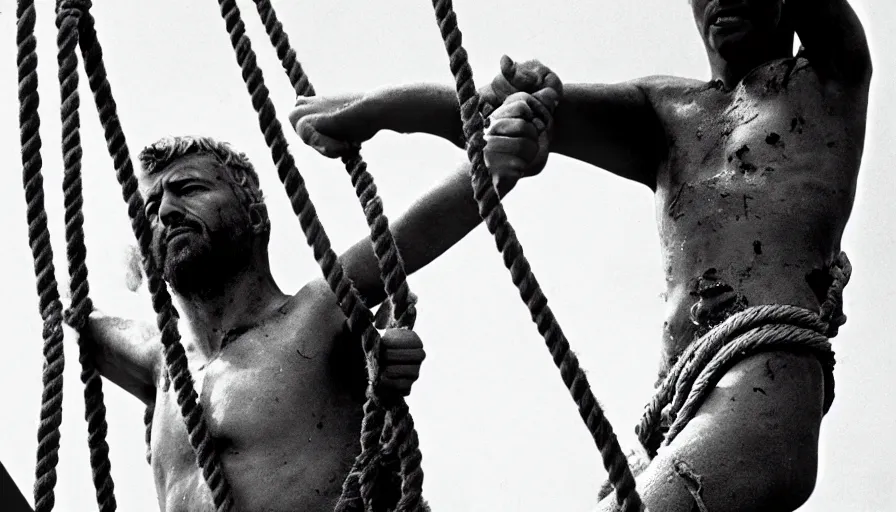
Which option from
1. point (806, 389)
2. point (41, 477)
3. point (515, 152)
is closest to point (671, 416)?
point (806, 389)

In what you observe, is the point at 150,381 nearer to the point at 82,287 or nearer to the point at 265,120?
the point at 82,287

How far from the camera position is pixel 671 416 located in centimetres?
356

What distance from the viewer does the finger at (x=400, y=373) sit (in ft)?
11.0

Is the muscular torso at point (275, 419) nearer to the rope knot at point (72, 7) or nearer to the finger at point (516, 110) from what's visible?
the finger at point (516, 110)

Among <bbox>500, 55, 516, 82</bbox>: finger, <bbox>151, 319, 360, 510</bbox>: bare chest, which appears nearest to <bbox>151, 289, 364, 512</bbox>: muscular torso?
<bbox>151, 319, 360, 510</bbox>: bare chest

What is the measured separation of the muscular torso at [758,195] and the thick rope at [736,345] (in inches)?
1.8

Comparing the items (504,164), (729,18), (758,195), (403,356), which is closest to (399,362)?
(403,356)

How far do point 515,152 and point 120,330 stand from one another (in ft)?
4.32

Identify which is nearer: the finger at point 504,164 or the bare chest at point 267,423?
the finger at point 504,164

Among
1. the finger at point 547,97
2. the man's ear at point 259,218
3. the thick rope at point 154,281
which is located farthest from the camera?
the man's ear at point 259,218

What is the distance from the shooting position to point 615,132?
388 centimetres

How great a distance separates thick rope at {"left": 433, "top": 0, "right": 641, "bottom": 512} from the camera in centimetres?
299

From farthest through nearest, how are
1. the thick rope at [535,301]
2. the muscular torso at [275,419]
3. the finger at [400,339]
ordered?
the muscular torso at [275,419]
the finger at [400,339]
the thick rope at [535,301]

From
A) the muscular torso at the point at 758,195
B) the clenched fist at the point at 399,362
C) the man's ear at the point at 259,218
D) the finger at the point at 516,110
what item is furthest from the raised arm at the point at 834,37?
the man's ear at the point at 259,218
